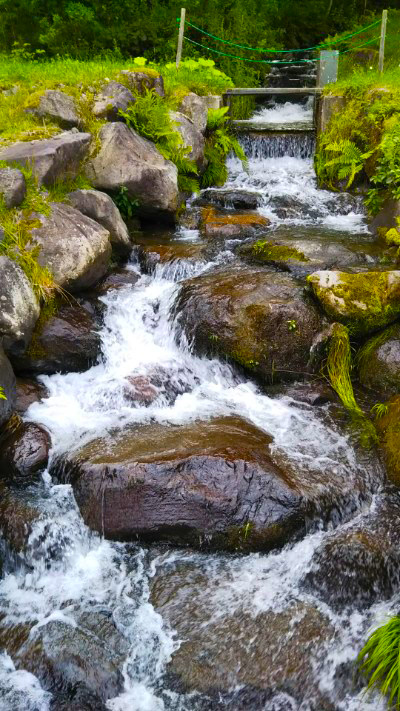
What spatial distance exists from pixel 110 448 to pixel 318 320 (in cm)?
309

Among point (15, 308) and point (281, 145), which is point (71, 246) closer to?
point (15, 308)

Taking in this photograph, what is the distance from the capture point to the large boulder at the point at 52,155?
7.91m

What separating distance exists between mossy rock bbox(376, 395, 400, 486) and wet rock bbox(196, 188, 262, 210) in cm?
563

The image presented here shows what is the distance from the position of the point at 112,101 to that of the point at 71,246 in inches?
161

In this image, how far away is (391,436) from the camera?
5895 millimetres

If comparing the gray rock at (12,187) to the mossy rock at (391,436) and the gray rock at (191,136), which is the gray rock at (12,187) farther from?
the mossy rock at (391,436)

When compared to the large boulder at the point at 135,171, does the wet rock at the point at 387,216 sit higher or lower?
lower

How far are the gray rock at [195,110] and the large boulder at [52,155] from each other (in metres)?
3.39

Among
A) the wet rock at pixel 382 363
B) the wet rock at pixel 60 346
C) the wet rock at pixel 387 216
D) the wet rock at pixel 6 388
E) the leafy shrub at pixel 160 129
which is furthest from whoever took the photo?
the leafy shrub at pixel 160 129

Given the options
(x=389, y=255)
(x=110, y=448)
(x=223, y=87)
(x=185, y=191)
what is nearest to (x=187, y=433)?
(x=110, y=448)

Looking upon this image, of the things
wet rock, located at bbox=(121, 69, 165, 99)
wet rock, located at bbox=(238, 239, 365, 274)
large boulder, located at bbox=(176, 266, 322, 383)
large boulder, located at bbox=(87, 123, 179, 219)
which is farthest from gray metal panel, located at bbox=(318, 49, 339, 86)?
large boulder, located at bbox=(176, 266, 322, 383)

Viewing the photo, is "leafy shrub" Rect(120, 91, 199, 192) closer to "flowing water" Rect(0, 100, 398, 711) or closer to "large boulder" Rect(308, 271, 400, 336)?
"large boulder" Rect(308, 271, 400, 336)

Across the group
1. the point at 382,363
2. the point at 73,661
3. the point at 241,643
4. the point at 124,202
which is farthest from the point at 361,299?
the point at 73,661

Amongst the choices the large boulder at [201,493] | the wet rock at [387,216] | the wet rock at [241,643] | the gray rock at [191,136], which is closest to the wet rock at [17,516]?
the large boulder at [201,493]
